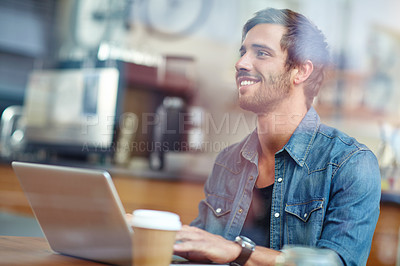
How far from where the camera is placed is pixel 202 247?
2.54 feet

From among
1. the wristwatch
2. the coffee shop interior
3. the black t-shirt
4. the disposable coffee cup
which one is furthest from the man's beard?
the coffee shop interior

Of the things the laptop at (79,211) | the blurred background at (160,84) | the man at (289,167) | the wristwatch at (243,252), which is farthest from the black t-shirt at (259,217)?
the blurred background at (160,84)

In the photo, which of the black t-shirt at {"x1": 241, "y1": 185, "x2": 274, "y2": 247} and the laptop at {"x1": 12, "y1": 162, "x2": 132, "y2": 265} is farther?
the black t-shirt at {"x1": 241, "y1": 185, "x2": 274, "y2": 247}

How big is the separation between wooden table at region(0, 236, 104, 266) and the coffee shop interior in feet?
2.91

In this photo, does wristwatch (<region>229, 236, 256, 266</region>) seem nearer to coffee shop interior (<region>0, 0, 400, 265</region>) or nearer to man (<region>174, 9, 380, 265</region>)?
man (<region>174, 9, 380, 265</region>)

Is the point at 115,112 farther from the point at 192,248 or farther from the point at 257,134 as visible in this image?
the point at 192,248

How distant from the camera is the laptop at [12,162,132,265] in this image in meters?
0.68

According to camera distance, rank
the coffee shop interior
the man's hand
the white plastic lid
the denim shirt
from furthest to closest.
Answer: the coffee shop interior < the denim shirt < the man's hand < the white plastic lid

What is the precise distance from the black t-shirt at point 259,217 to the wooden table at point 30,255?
35 cm

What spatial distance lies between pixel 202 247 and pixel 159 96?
188cm

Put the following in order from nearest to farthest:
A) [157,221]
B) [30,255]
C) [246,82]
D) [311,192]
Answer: [157,221], [30,255], [311,192], [246,82]

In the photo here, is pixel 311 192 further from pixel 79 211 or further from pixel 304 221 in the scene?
pixel 79 211

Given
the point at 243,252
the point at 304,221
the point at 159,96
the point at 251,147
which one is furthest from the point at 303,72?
the point at 159,96

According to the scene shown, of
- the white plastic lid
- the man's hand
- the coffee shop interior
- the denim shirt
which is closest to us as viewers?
the white plastic lid
